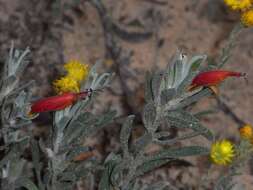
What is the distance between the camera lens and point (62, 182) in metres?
2.72

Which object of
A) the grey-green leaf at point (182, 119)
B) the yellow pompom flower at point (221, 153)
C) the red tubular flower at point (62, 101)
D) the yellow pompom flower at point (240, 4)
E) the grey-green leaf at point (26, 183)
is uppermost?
the yellow pompom flower at point (240, 4)

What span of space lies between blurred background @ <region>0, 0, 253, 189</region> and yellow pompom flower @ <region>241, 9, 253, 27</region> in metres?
0.75

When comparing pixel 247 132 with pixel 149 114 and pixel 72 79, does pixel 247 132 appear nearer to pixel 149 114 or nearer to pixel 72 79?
pixel 149 114

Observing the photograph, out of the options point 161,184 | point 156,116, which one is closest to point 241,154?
point 161,184

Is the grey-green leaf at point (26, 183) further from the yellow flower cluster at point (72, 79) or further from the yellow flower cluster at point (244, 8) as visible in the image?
the yellow flower cluster at point (244, 8)

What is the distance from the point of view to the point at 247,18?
308 cm

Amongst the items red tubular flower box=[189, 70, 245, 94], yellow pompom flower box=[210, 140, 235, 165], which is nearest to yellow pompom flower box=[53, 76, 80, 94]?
red tubular flower box=[189, 70, 245, 94]

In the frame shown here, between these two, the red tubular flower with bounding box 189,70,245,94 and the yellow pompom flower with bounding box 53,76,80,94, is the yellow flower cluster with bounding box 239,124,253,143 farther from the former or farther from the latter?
the yellow pompom flower with bounding box 53,76,80,94

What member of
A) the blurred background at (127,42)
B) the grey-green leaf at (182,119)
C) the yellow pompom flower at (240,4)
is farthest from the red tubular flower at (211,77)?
the blurred background at (127,42)

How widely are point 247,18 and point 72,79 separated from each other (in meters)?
1.16

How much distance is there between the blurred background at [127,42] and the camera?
151 inches

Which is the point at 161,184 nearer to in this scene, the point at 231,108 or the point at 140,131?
the point at 140,131

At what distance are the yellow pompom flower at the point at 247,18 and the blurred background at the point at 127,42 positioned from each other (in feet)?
2.46

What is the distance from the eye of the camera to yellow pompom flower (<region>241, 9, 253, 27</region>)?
10.00 ft
